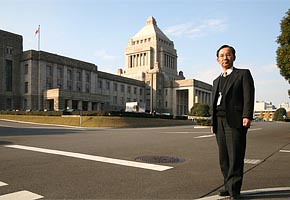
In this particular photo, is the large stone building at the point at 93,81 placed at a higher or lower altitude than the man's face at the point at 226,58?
higher

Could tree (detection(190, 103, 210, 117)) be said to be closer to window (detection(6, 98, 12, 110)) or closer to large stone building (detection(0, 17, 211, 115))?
large stone building (detection(0, 17, 211, 115))

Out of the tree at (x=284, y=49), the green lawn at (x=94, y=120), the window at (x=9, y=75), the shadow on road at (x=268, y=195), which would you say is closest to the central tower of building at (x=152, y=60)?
the window at (x=9, y=75)

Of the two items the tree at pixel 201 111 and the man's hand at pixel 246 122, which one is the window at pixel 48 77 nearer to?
the tree at pixel 201 111

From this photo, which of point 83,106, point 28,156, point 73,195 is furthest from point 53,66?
point 73,195

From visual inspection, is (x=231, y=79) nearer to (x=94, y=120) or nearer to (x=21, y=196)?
(x=21, y=196)

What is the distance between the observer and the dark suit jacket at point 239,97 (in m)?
4.10

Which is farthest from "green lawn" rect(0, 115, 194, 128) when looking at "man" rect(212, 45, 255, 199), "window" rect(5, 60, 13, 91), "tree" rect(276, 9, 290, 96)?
"man" rect(212, 45, 255, 199)

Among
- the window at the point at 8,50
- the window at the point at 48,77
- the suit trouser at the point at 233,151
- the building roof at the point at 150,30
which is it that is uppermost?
the building roof at the point at 150,30

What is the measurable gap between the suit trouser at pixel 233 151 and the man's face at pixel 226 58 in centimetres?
83

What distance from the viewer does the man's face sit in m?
4.37

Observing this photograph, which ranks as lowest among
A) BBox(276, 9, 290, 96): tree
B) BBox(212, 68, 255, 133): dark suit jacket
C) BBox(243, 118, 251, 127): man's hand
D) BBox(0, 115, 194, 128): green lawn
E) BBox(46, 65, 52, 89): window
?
BBox(0, 115, 194, 128): green lawn

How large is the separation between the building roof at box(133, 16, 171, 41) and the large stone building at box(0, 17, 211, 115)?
0.42 metres

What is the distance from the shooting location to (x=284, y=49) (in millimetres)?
14766

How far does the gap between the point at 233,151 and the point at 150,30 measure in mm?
122590
